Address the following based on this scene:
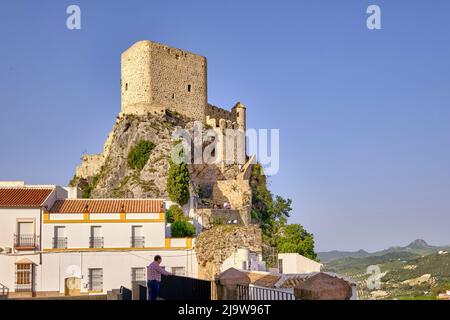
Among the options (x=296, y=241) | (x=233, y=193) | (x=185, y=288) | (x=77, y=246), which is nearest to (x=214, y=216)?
(x=296, y=241)

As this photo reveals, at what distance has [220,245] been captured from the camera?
35875mm

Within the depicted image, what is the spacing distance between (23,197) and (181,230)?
9.66 metres

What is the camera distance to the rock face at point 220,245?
3544 centimetres

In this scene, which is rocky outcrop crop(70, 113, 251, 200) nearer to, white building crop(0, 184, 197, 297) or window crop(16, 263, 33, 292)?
white building crop(0, 184, 197, 297)

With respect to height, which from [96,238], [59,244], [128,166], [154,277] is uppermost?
[128,166]

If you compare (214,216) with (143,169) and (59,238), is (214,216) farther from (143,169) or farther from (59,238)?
(59,238)

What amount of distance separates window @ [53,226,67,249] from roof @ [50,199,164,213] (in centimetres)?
110

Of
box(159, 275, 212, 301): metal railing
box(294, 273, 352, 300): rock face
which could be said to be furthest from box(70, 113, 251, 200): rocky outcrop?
box(294, 273, 352, 300): rock face

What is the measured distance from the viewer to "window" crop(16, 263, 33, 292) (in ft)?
118

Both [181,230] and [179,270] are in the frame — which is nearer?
[179,270]

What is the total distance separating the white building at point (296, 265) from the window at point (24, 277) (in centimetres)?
1324

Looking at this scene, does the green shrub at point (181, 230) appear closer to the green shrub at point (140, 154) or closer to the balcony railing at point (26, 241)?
the balcony railing at point (26, 241)
